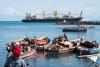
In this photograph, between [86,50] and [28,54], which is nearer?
[28,54]

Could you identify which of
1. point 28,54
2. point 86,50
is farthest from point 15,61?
point 86,50

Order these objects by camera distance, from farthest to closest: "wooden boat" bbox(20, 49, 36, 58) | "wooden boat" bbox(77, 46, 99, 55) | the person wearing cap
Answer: "wooden boat" bbox(77, 46, 99, 55) → "wooden boat" bbox(20, 49, 36, 58) → the person wearing cap

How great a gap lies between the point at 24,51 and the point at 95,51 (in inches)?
378

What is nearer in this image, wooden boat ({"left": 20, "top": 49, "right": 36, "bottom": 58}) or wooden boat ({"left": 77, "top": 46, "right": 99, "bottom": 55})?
wooden boat ({"left": 20, "top": 49, "right": 36, "bottom": 58})

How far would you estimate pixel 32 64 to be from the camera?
39.1 meters

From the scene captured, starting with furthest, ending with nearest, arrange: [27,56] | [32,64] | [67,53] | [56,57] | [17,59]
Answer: [67,53] → [56,57] → [27,56] → [32,64] → [17,59]

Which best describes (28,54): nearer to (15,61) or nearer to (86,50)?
(86,50)

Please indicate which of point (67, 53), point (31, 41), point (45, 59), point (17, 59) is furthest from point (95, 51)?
point (17, 59)

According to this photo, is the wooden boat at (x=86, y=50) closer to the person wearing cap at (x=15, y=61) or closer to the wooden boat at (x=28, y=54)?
the wooden boat at (x=28, y=54)

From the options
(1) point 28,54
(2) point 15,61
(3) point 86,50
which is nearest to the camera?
(2) point 15,61

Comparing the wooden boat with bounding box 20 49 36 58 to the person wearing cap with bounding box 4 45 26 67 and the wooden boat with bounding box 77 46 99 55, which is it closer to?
the wooden boat with bounding box 77 46 99 55

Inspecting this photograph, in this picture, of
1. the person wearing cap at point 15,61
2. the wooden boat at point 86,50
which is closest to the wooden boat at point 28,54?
the wooden boat at point 86,50

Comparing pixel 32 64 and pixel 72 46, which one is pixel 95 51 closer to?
pixel 72 46

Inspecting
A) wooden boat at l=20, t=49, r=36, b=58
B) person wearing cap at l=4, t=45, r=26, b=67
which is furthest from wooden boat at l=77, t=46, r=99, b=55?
person wearing cap at l=4, t=45, r=26, b=67
